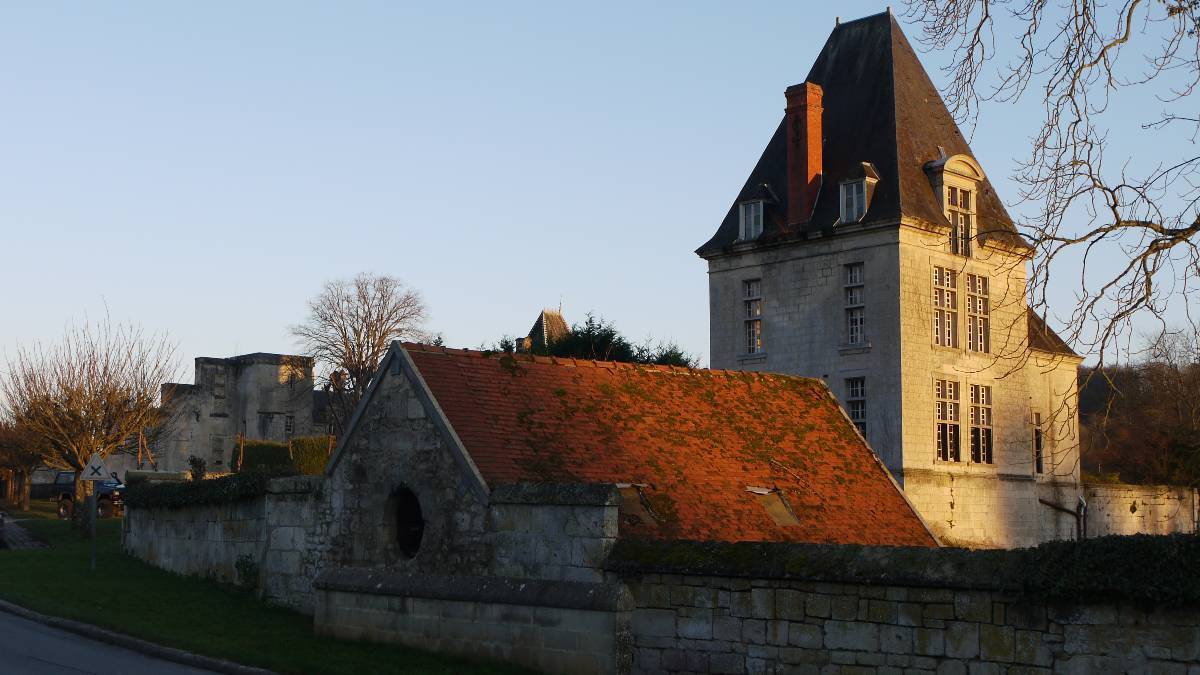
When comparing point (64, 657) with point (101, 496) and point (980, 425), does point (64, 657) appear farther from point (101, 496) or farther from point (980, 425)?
point (980, 425)

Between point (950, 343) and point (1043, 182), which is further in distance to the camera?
point (950, 343)

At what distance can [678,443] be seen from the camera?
18.7m

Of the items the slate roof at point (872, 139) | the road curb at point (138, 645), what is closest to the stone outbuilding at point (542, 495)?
the road curb at point (138, 645)

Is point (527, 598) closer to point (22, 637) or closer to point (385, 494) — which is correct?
point (385, 494)

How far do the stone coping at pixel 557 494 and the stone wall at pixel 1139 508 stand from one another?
117 feet

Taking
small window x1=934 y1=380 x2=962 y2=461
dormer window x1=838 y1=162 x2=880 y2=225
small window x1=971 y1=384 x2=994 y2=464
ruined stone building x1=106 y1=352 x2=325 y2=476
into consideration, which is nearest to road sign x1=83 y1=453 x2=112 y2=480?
dormer window x1=838 y1=162 x2=880 y2=225

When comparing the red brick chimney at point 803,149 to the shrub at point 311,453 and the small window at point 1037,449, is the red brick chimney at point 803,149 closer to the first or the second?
the small window at point 1037,449

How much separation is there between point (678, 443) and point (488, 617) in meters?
4.73

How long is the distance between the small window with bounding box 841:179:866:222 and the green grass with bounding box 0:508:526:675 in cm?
2261

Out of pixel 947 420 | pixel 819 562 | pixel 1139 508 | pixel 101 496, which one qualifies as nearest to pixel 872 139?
pixel 947 420

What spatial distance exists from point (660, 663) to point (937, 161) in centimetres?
2948

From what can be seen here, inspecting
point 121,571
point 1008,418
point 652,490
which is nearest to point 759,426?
point 652,490

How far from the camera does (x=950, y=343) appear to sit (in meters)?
39.9

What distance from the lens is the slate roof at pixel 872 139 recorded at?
39.2 meters
